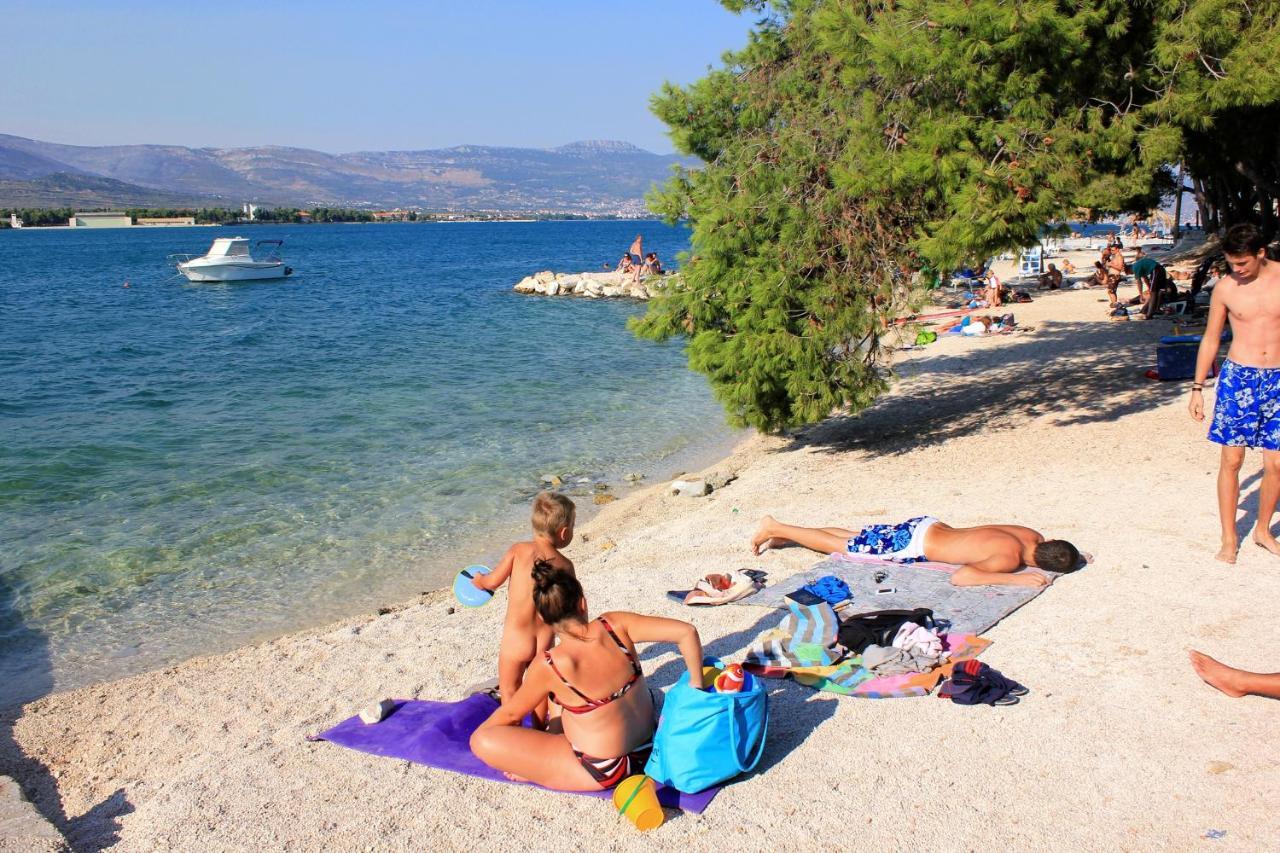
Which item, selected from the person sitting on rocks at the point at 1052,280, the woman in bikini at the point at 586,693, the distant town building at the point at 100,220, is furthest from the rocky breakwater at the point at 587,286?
the distant town building at the point at 100,220

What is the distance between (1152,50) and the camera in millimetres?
8812

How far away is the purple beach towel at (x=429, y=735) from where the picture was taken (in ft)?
15.3

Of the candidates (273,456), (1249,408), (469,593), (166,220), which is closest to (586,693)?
(469,593)

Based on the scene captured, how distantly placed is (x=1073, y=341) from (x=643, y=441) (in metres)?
8.25

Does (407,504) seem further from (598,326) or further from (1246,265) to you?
(598,326)

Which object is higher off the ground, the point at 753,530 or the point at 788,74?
the point at 788,74

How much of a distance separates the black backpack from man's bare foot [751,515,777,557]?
6.09 feet

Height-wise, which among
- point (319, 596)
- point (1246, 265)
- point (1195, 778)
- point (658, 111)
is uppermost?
point (658, 111)

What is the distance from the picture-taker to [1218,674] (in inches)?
187

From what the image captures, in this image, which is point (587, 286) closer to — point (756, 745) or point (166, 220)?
point (756, 745)

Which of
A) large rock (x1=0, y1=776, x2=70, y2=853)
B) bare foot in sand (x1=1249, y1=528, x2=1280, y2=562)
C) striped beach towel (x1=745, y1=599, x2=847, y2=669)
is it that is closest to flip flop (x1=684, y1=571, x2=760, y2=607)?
striped beach towel (x1=745, y1=599, x2=847, y2=669)

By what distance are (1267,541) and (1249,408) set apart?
1.02 metres

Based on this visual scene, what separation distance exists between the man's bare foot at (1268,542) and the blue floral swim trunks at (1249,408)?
0.73 m

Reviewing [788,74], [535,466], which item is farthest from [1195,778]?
[535,466]
